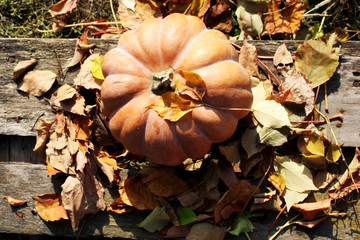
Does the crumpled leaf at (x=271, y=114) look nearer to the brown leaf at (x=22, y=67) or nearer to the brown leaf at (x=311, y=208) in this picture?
the brown leaf at (x=311, y=208)

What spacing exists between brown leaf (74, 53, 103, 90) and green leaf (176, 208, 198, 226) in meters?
0.82

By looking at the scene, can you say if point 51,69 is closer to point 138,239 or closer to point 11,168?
point 11,168

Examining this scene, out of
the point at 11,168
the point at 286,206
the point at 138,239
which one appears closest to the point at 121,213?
the point at 138,239

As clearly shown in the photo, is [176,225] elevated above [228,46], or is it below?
below

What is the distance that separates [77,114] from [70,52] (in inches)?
15.3

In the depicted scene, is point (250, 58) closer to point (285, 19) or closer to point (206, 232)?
point (285, 19)

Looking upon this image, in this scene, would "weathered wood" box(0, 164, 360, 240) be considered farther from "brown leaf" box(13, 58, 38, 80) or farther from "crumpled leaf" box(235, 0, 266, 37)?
"crumpled leaf" box(235, 0, 266, 37)

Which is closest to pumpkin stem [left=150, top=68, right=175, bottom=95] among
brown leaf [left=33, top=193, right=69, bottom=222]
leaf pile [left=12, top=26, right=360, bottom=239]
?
leaf pile [left=12, top=26, right=360, bottom=239]

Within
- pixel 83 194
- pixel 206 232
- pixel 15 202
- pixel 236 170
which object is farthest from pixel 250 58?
pixel 15 202

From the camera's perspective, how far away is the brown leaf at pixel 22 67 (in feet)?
6.72

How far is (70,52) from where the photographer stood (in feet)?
6.87

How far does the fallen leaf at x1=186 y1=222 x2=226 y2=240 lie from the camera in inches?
71.5

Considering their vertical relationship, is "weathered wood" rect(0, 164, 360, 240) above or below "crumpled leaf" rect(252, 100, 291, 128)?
below

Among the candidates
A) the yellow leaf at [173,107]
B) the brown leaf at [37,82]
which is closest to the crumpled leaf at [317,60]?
the yellow leaf at [173,107]
